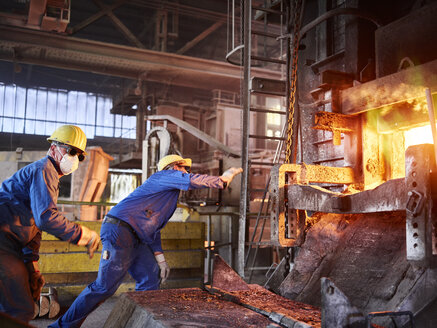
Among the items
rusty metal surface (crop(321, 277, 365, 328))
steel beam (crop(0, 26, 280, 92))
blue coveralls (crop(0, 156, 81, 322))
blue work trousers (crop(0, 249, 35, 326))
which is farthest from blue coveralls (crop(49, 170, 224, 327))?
steel beam (crop(0, 26, 280, 92))

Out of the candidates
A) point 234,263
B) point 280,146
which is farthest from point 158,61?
point 280,146

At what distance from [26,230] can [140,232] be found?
4.08ft

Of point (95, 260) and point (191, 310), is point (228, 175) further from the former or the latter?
point (95, 260)

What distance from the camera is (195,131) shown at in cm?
1171

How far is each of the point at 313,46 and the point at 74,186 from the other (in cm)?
840

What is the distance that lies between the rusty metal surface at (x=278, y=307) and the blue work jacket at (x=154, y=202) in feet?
3.26

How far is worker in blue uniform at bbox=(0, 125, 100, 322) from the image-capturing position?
303 cm

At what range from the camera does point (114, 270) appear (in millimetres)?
4008

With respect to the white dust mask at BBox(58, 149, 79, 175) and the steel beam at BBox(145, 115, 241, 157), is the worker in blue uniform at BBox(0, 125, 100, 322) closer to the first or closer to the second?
the white dust mask at BBox(58, 149, 79, 175)

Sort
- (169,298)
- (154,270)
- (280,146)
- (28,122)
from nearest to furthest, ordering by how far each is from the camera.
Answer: (169,298) → (154,270) → (280,146) → (28,122)

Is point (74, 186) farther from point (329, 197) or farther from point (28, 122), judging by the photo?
point (28, 122)

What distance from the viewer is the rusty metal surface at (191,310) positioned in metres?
2.84

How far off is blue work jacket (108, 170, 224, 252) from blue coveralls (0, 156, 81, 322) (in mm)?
918

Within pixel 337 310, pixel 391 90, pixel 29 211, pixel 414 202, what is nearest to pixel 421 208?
pixel 414 202
